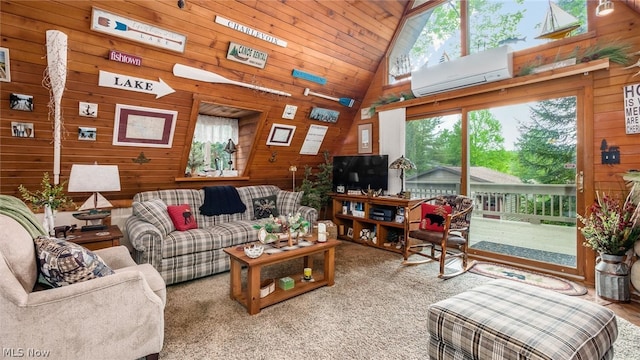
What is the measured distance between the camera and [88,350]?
144cm

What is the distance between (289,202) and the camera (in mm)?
4207

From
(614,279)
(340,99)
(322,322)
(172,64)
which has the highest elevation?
(340,99)

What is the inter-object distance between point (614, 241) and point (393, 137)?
8.56 feet

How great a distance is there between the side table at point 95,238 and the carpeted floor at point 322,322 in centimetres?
68

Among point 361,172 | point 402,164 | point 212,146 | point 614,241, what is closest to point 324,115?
point 361,172

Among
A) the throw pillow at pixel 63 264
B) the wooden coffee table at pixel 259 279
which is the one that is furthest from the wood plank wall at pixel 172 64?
the wooden coffee table at pixel 259 279

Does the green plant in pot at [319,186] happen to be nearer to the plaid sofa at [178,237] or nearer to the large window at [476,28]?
the plaid sofa at [178,237]

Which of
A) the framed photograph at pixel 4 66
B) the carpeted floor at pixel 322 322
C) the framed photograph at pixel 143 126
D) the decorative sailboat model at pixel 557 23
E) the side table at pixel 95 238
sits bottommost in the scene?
the carpeted floor at pixel 322 322

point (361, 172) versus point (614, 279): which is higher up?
point (361, 172)

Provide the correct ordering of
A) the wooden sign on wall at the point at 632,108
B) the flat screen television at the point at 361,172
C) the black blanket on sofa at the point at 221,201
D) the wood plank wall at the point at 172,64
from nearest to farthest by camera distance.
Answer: the wood plank wall at the point at 172,64 < the wooden sign on wall at the point at 632,108 < the black blanket on sofa at the point at 221,201 < the flat screen television at the point at 361,172

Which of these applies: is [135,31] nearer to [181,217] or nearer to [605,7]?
[181,217]

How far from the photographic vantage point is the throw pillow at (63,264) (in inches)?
58.8

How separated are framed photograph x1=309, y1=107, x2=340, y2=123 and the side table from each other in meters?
2.89

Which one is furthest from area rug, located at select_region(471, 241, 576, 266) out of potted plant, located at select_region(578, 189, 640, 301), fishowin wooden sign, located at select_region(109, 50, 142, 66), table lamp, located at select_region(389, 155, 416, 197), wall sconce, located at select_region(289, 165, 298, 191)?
fishowin wooden sign, located at select_region(109, 50, 142, 66)
